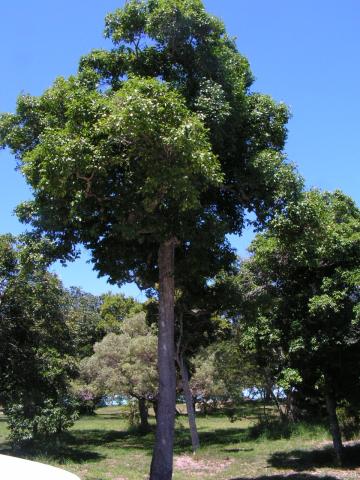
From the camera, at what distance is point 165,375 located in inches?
394

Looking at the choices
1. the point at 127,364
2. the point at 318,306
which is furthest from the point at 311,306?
the point at 127,364

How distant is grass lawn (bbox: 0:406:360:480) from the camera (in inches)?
572

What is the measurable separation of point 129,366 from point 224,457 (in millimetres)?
10826

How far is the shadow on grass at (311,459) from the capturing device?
15148 mm

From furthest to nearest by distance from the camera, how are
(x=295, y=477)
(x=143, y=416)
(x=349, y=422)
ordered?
(x=143, y=416) < (x=349, y=422) < (x=295, y=477)

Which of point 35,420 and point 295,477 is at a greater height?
point 35,420

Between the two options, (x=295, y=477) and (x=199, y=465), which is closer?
(x=295, y=477)

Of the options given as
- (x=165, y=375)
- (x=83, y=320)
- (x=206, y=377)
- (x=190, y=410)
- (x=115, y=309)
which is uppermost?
(x=115, y=309)

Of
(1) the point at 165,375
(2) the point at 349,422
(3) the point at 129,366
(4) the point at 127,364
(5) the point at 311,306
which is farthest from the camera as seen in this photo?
(4) the point at 127,364

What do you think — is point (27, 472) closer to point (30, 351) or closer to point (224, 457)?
point (30, 351)

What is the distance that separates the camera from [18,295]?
17859 mm

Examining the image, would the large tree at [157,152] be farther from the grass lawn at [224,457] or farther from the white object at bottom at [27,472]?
the grass lawn at [224,457]

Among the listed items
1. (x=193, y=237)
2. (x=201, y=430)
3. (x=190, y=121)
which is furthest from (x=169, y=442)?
(x=201, y=430)

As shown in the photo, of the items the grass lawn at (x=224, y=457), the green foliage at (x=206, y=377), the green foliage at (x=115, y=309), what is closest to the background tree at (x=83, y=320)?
the green foliage at (x=115, y=309)
